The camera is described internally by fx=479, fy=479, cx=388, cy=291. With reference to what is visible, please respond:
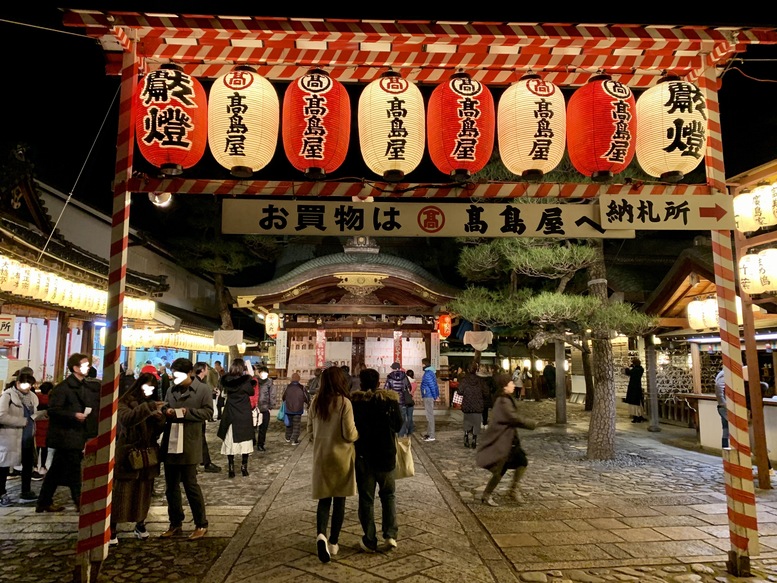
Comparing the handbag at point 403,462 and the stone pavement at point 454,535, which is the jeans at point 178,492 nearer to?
the stone pavement at point 454,535

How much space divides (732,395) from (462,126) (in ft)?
14.1

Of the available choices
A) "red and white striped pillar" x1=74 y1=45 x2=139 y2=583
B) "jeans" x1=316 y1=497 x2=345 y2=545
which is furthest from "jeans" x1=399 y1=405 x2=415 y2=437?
"red and white striped pillar" x1=74 y1=45 x2=139 y2=583

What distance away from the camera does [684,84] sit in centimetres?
555

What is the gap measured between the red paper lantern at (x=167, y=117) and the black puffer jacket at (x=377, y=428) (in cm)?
344

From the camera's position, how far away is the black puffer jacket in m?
5.23

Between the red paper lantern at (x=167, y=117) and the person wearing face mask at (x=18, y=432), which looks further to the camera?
the person wearing face mask at (x=18, y=432)

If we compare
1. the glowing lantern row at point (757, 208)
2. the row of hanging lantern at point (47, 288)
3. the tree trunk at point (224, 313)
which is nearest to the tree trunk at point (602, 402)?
the glowing lantern row at point (757, 208)

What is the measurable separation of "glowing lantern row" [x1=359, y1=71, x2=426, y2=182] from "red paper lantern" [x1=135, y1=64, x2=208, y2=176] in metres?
1.93

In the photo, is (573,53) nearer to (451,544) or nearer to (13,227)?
(451,544)

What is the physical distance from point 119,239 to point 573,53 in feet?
19.0

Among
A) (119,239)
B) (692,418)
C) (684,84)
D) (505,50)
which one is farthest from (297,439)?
(692,418)

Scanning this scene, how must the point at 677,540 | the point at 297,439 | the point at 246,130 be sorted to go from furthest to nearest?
the point at 297,439 → the point at 677,540 → the point at 246,130

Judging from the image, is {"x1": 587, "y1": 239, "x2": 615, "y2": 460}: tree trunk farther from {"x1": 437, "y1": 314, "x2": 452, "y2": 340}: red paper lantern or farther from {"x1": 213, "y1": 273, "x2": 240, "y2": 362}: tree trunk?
{"x1": 213, "y1": 273, "x2": 240, "y2": 362}: tree trunk

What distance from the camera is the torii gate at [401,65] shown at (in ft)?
16.4
